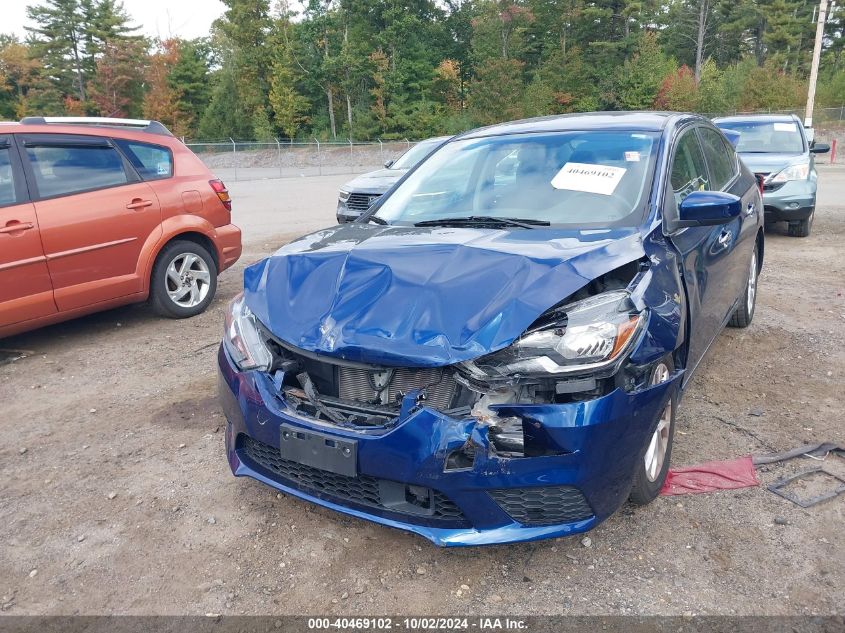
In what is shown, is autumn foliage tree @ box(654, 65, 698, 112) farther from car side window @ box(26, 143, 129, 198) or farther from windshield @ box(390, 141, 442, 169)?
car side window @ box(26, 143, 129, 198)

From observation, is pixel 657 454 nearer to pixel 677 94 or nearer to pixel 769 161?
pixel 769 161

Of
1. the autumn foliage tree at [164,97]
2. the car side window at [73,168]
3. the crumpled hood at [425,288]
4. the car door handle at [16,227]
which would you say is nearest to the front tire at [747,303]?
the crumpled hood at [425,288]

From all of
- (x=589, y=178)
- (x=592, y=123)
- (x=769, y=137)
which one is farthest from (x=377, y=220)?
(x=769, y=137)

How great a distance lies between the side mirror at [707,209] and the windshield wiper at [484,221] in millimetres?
661

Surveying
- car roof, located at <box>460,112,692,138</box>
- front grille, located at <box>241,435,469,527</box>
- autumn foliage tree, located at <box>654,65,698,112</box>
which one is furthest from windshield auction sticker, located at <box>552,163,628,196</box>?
autumn foliage tree, located at <box>654,65,698,112</box>

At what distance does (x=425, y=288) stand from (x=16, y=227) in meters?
3.88

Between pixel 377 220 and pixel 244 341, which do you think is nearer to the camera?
pixel 244 341

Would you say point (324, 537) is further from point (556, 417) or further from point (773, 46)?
point (773, 46)

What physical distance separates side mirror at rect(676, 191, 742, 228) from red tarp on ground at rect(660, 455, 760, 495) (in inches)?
47.9

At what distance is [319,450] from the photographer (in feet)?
8.13

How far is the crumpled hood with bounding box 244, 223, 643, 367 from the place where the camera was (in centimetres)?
241

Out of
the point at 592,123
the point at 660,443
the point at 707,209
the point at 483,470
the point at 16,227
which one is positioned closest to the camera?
the point at 483,470

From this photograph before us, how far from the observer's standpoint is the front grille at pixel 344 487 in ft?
8.00

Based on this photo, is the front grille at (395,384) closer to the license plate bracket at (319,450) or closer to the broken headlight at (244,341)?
the license plate bracket at (319,450)
